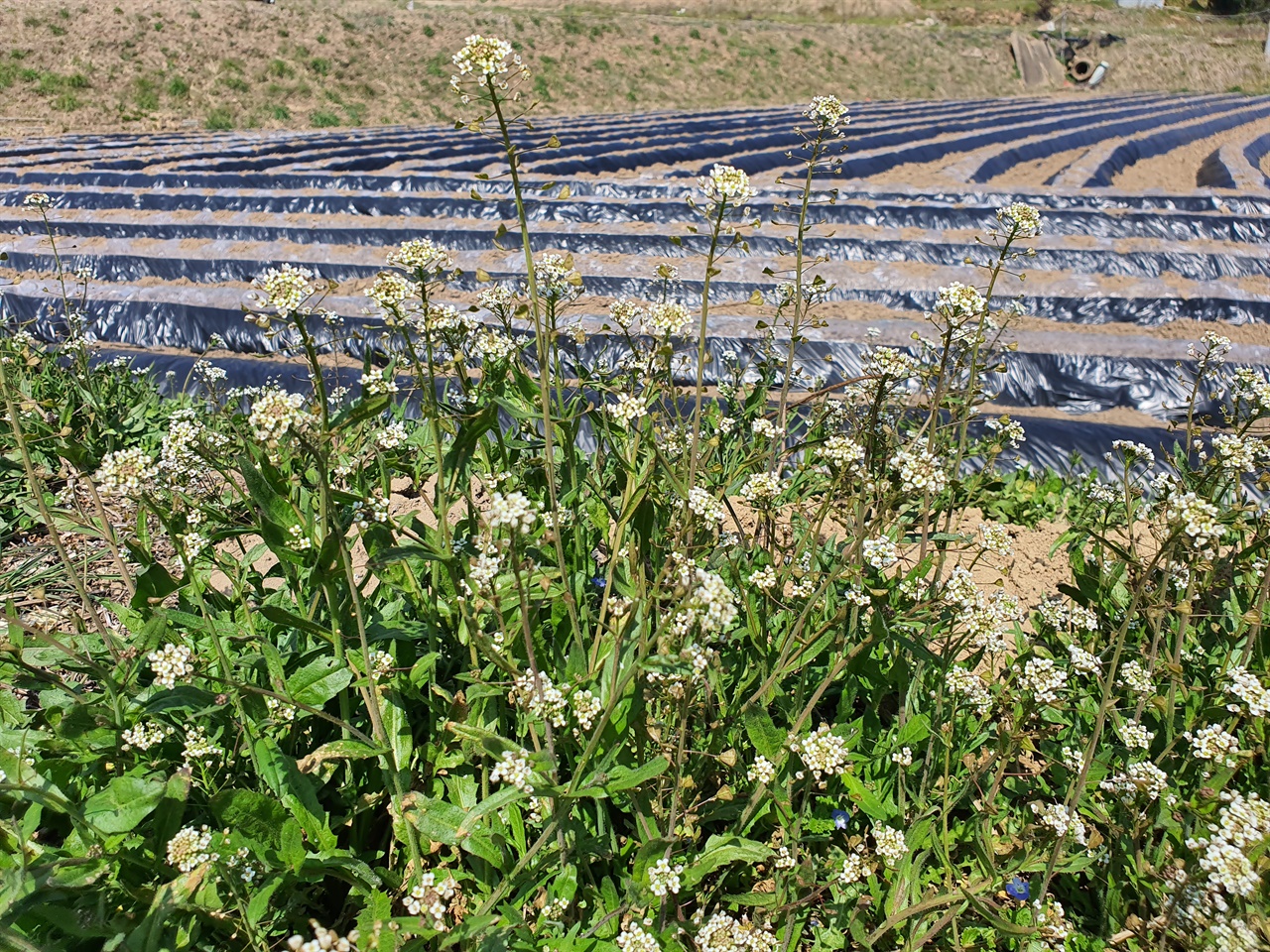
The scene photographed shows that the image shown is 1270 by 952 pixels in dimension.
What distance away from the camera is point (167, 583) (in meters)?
1.98

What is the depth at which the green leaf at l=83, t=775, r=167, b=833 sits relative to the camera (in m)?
1.62

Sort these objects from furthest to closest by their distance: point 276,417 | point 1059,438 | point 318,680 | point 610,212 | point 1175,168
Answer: point 1175,168 → point 610,212 → point 1059,438 → point 318,680 → point 276,417

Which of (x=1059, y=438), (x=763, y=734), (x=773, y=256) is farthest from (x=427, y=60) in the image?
(x=763, y=734)

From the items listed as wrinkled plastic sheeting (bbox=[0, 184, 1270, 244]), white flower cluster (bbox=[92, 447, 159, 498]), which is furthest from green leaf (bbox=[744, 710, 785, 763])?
wrinkled plastic sheeting (bbox=[0, 184, 1270, 244])

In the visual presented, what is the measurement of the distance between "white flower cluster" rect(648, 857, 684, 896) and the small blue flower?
2.59ft

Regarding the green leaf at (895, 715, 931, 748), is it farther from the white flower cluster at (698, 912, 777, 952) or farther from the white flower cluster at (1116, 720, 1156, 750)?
the white flower cluster at (698, 912, 777, 952)

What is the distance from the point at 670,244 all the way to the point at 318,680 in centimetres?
686

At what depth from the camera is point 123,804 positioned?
1.65m

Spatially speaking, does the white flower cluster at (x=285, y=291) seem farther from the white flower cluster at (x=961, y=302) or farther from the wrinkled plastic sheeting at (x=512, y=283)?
the wrinkled plastic sheeting at (x=512, y=283)

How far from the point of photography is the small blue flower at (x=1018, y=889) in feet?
6.07

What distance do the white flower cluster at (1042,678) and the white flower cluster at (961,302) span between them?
0.86m

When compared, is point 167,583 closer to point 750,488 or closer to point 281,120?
point 750,488

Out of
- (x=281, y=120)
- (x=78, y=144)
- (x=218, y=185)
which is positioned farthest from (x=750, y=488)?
(x=281, y=120)

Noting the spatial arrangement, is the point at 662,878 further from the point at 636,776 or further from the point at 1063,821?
the point at 1063,821
